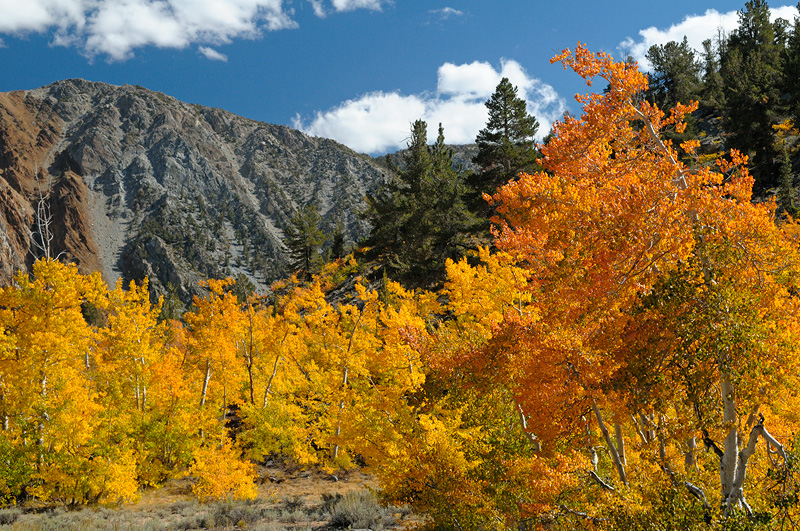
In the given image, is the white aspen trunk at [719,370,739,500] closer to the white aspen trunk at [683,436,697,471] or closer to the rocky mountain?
the white aspen trunk at [683,436,697,471]

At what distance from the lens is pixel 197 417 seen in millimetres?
20297

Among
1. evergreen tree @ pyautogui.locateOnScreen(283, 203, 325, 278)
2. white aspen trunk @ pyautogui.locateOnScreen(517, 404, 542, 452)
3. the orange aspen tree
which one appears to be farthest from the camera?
evergreen tree @ pyautogui.locateOnScreen(283, 203, 325, 278)

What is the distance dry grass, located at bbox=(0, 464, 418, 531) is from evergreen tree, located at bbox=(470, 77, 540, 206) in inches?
890

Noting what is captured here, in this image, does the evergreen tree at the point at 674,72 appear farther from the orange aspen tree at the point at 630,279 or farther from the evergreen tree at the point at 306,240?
the orange aspen tree at the point at 630,279

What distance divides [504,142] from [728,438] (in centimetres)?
2954

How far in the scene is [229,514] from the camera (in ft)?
54.5

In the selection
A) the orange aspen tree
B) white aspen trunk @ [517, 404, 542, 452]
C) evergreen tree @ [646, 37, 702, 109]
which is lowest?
white aspen trunk @ [517, 404, 542, 452]

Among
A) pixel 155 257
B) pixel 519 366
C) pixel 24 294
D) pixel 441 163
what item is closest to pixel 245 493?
pixel 24 294

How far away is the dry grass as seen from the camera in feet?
48.1

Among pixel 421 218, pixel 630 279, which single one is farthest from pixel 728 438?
pixel 421 218

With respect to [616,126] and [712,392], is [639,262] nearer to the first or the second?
[712,392]

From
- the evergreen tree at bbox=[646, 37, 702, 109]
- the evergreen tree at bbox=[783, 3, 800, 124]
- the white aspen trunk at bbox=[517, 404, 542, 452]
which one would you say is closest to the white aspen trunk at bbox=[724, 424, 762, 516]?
the white aspen trunk at bbox=[517, 404, 542, 452]

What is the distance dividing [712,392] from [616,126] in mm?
4400

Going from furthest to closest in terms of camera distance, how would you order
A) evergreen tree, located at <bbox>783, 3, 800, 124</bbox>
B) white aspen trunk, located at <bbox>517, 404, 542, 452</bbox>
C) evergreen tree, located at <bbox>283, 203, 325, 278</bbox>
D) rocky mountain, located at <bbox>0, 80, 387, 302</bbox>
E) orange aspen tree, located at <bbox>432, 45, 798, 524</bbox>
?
Result: rocky mountain, located at <bbox>0, 80, 387, 302</bbox>
evergreen tree, located at <bbox>283, 203, 325, 278</bbox>
evergreen tree, located at <bbox>783, 3, 800, 124</bbox>
white aspen trunk, located at <bbox>517, 404, 542, 452</bbox>
orange aspen tree, located at <bbox>432, 45, 798, 524</bbox>
